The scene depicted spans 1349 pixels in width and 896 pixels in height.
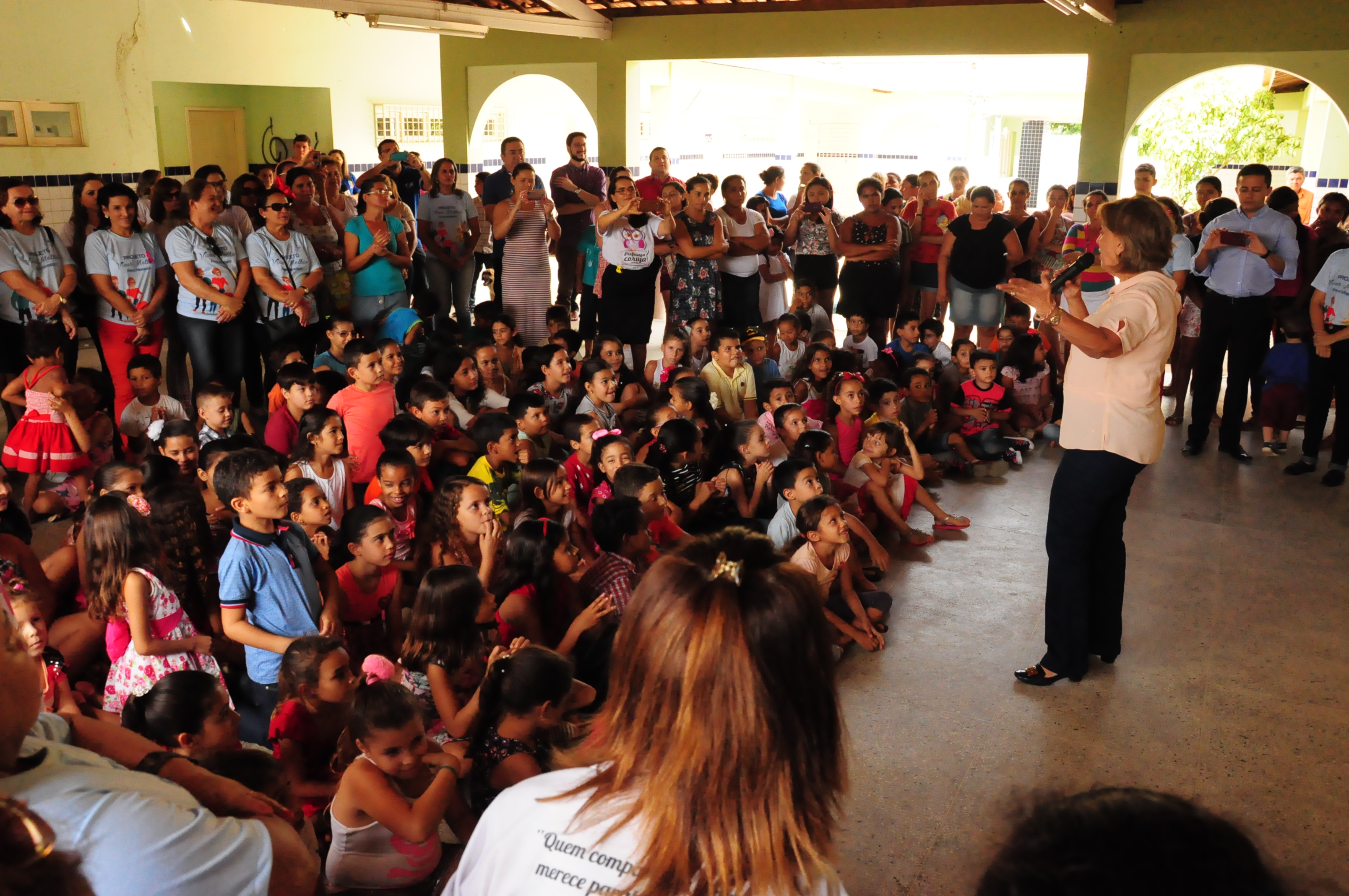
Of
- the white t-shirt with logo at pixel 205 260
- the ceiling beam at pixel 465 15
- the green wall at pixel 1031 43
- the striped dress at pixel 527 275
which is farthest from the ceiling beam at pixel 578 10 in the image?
the white t-shirt with logo at pixel 205 260

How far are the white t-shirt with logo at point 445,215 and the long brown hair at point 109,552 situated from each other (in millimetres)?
4602

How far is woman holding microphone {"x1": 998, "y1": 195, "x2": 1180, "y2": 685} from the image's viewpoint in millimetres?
2938

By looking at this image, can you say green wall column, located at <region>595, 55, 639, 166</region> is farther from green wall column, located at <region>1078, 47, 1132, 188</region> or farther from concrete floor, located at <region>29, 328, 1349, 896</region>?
concrete floor, located at <region>29, 328, 1349, 896</region>

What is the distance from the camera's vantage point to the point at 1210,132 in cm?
1165

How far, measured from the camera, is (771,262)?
23.9 ft

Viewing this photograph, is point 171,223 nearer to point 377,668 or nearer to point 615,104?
point 377,668

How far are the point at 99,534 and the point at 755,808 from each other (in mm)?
2333

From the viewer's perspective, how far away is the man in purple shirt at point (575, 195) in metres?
7.71

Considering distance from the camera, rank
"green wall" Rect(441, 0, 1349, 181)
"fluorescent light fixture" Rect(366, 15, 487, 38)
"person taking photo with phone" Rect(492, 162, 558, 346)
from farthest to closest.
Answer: "fluorescent light fixture" Rect(366, 15, 487, 38)
"green wall" Rect(441, 0, 1349, 181)
"person taking photo with phone" Rect(492, 162, 558, 346)

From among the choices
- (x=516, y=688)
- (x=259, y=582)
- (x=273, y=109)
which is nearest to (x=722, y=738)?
(x=516, y=688)

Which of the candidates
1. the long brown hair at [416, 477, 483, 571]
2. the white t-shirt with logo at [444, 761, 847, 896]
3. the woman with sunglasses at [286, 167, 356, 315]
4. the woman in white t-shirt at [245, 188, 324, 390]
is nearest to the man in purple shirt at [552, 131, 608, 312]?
the woman with sunglasses at [286, 167, 356, 315]

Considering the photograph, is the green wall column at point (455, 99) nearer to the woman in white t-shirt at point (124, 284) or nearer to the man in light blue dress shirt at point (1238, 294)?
the woman in white t-shirt at point (124, 284)

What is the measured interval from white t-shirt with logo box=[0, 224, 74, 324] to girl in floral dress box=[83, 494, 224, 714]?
295cm

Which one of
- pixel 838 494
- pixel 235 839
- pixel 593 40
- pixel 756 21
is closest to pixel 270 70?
pixel 593 40
